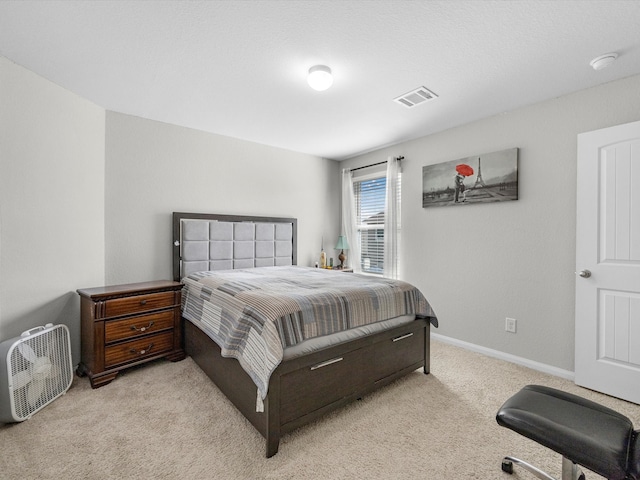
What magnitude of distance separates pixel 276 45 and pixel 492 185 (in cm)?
240

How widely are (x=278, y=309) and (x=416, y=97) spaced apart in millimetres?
2193

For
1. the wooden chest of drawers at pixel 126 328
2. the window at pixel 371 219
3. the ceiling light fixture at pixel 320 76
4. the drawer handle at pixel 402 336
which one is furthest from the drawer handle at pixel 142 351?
the window at pixel 371 219

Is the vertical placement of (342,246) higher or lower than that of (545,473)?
higher

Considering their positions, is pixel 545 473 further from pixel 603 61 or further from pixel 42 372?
pixel 42 372

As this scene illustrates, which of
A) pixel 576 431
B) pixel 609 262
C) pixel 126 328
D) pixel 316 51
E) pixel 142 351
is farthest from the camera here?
pixel 142 351

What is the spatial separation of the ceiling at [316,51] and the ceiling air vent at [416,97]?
0.06 meters

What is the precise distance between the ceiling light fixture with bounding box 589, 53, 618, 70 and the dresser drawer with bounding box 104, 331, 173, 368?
13.1 feet

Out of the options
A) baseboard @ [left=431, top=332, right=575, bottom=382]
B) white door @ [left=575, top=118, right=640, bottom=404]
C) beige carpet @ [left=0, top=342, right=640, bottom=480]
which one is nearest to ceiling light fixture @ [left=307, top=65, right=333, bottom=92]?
white door @ [left=575, top=118, right=640, bottom=404]

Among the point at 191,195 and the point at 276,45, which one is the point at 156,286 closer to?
the point at 191,195

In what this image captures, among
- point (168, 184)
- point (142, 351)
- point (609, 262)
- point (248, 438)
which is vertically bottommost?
point (248, 438)

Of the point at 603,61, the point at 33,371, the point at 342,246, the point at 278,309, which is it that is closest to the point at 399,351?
the point at 278,309

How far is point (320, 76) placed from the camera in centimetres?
214

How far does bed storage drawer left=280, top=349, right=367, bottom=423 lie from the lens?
171cm

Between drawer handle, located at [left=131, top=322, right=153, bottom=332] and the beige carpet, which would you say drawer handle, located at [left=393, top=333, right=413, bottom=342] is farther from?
drawer handle, located at [left=131, top=322, right=153, bottom=332]
